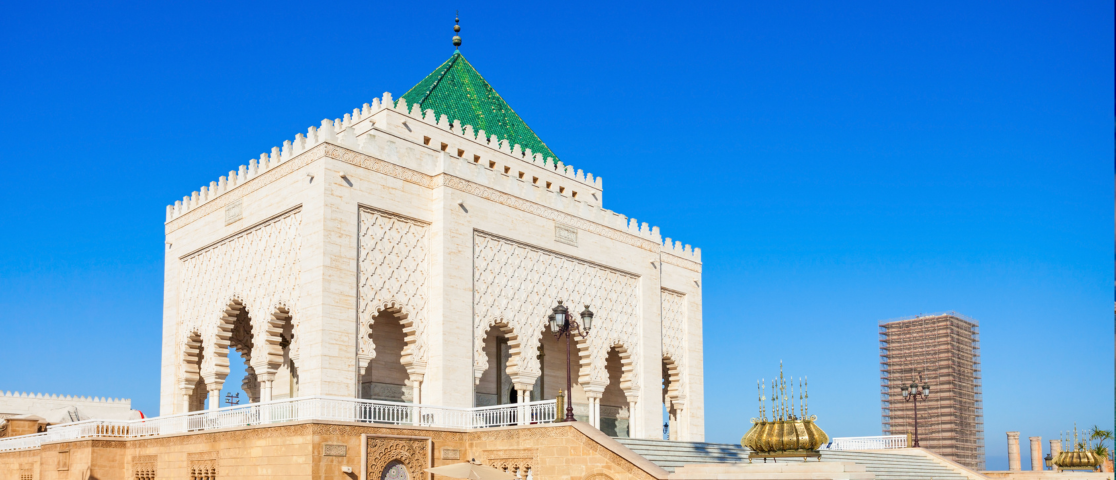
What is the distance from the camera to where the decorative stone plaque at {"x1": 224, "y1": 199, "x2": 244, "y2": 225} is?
17.8 m

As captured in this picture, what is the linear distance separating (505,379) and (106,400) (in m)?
20.7

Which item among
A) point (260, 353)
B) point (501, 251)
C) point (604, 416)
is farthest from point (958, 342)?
point (260, 353)

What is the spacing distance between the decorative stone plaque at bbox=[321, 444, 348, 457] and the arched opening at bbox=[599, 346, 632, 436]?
9227mm

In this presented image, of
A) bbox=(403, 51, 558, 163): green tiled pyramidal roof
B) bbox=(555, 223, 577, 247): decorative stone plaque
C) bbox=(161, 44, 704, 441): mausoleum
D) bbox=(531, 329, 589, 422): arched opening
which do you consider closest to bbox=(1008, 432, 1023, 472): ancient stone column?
bbox=(161, 44, 704, 441): mausoleum

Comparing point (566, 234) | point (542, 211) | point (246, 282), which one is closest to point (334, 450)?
point (246, 282)

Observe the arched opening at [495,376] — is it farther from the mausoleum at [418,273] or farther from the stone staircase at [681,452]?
the stone staircase at [681,452]

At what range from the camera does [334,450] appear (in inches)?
527

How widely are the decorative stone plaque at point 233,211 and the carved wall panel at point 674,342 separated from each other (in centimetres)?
1032

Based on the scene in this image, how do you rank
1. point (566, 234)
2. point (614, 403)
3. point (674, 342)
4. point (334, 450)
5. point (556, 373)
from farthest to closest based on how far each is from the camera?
point (674, 342) → point (614, 403) → point (556, 373) → point (566, 234) → point (334, 450)

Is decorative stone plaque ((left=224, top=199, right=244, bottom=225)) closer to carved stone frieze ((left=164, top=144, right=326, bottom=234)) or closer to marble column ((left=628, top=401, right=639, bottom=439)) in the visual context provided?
carved stone frieze ((left=164, top=144, right=326, bottom=234))

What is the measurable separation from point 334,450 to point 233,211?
656cm

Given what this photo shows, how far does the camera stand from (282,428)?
1368cm

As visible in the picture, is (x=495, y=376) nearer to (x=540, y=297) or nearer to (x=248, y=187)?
(x=540, y=297)

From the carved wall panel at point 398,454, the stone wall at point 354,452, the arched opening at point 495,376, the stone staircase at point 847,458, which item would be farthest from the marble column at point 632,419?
the carved wall panel at point 398,454
